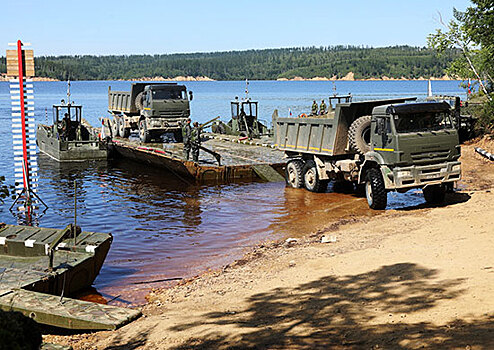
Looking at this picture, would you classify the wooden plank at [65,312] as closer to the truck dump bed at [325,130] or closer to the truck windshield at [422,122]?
the truck windshield at [422,122]

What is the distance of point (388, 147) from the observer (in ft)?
49.2

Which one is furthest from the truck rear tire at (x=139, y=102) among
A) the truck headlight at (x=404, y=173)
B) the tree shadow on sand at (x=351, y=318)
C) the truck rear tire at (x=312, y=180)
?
the tree shadow on sand at (x=351, y=318)

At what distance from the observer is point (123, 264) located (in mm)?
13047

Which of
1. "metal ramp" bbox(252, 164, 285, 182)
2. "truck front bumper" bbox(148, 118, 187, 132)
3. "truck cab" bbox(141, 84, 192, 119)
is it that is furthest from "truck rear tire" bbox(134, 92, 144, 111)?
"metal ramp" bbox(252, 164, 285, 182)

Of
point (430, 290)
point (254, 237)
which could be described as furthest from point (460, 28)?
point (430, 290)

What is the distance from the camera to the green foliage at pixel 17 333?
4.46 metres

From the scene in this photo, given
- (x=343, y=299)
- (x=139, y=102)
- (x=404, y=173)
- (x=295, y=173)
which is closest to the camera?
(x=343, y=299)

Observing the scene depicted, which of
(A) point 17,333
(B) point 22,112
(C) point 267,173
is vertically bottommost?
(C) point 267,173

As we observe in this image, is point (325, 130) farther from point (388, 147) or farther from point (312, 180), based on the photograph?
point (388, 147)

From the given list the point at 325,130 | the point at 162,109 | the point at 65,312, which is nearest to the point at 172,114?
the point at 162,109

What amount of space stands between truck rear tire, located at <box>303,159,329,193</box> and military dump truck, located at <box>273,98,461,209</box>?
0.38m

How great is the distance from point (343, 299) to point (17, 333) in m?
4.80

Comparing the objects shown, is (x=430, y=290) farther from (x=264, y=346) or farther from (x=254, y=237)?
(x=254, y=237)

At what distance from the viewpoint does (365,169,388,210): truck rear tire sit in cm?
1570
